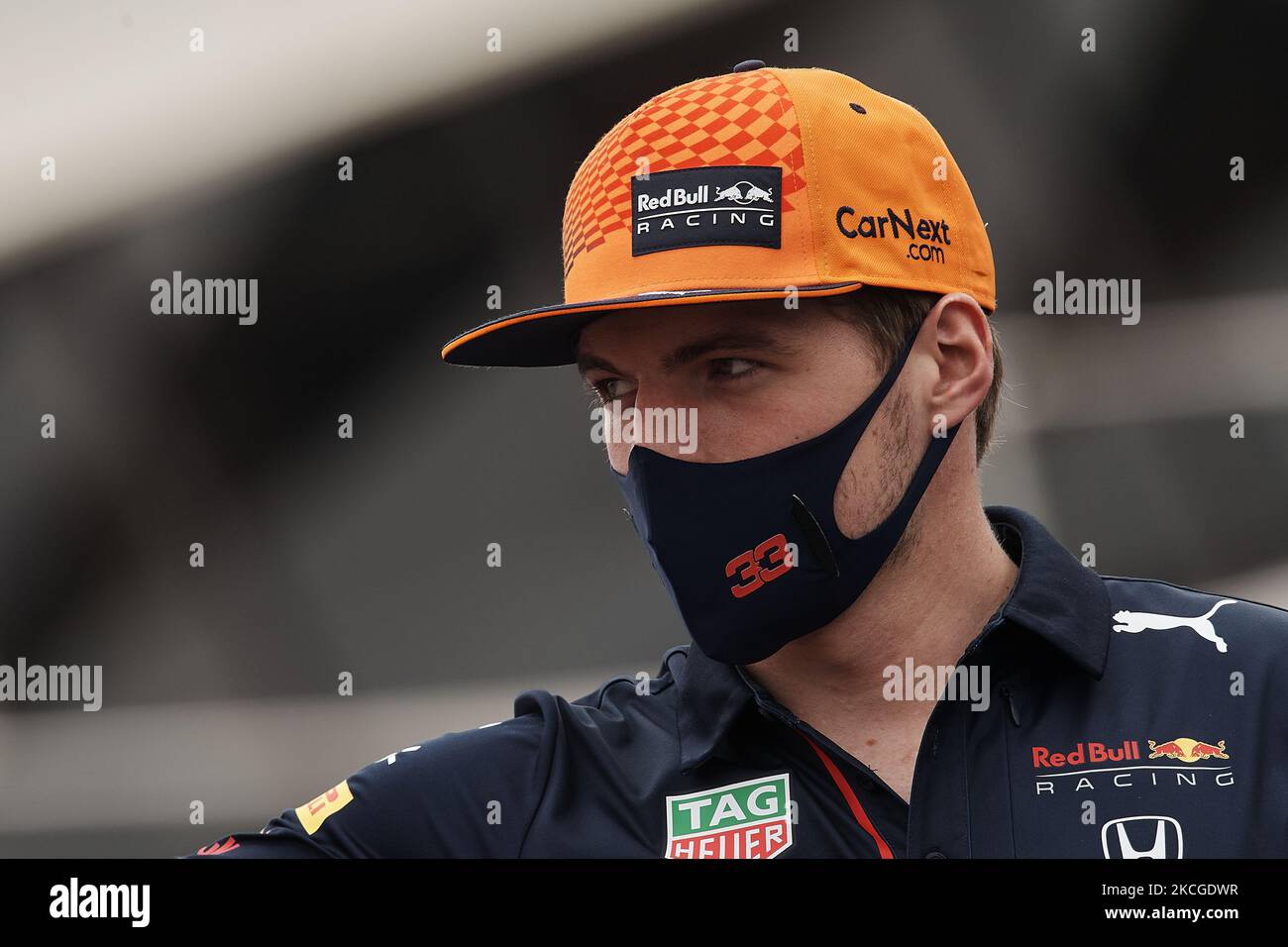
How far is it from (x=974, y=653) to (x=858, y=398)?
47 cm

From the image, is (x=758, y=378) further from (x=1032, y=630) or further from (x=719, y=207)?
(x=1032, y=630)

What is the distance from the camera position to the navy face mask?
2.00m

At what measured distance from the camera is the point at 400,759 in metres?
2.16

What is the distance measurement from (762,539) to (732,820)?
477 mm

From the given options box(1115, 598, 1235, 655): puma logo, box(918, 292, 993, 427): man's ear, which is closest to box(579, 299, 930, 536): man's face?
box(918, 292, 993, 427): man's ear

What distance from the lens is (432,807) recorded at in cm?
210

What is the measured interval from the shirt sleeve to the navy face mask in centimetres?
38

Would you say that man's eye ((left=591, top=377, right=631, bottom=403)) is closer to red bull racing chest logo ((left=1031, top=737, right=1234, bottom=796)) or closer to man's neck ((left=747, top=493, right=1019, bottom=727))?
man's neck ((left=747, top=493, right=1019, bottom=727))

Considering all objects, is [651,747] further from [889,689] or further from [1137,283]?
[1137,283]

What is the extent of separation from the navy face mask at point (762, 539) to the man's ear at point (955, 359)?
6 cm

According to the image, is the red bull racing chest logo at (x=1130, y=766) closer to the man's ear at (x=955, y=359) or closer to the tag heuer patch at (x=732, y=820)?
the tag heuer patch at (x=732, y=820)

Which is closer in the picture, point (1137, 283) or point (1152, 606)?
point (1152, 606)
